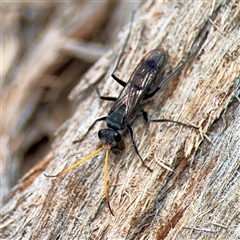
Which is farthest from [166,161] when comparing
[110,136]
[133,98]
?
[133,98]

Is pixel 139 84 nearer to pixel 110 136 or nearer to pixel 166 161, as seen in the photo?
pixel 110 136

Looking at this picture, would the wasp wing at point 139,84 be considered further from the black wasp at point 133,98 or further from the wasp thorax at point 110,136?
the wasp thorax at point 110,136

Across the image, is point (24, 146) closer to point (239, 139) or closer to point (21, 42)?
point (21, 42)

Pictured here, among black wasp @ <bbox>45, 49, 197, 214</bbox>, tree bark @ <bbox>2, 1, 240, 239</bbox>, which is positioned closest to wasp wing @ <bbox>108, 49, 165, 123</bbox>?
black wasp @ <bbox>45, 49, 197, 214</bbox>

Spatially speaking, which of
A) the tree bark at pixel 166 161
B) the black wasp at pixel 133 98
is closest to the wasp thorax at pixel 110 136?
the black wasp at pixel 133 98

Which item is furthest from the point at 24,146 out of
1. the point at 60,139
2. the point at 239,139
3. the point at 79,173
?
the point at 239,139

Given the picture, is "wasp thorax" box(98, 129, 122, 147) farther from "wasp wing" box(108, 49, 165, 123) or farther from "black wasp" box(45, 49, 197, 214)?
"wasp wing" box(108, 49, 165, 123)
